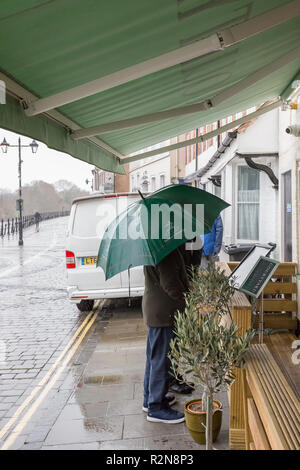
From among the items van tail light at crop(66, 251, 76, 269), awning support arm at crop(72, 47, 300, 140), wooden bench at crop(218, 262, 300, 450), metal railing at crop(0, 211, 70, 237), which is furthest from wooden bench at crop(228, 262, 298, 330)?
metal railing at crop(0, 211, 70, 237)

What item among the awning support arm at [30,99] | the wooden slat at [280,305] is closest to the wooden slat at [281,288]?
the wooden slat at [280,305]

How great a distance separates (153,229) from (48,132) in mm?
1530

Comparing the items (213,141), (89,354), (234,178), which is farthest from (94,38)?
(213,141)

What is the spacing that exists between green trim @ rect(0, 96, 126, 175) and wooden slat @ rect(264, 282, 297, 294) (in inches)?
130

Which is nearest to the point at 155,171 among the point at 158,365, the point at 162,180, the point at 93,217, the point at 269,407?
the point at 162,180

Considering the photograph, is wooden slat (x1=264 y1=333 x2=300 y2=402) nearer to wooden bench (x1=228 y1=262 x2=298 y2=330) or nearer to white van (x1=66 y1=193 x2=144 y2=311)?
wooden bench (x1=228 y1=262 x2=298 y2=330)

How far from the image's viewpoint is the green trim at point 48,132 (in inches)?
145

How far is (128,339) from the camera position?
297 inches

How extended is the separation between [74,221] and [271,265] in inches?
210

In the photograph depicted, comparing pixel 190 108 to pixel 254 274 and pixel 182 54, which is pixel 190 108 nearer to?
pixel 182 54

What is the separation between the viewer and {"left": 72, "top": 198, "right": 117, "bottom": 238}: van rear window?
8.95 metres

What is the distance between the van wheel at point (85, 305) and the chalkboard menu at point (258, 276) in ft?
19.5

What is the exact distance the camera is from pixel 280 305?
7.44m

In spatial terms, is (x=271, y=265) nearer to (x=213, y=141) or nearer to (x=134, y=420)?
(x=134, y=420)
